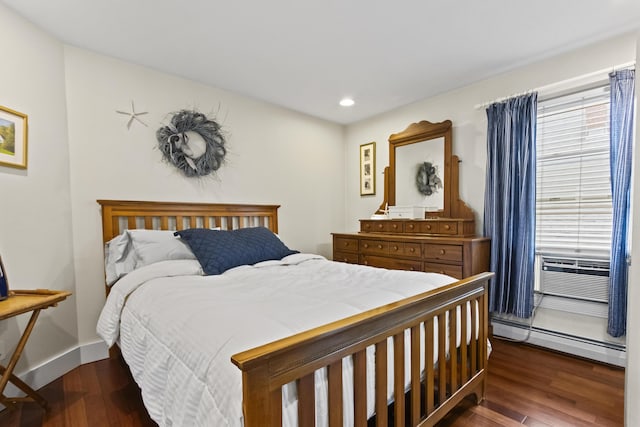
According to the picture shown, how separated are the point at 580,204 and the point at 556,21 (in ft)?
4.23

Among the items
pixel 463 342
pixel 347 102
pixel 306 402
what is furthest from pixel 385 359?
pixel 347 102

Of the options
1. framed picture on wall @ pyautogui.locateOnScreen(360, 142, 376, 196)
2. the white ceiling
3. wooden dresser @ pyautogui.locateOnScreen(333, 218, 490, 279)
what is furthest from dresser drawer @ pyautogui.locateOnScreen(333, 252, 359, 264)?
the white ceiling

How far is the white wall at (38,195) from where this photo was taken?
5.90ft

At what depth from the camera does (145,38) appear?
2086 mm

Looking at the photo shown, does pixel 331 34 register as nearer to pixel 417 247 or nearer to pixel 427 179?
A: pixel 427 179

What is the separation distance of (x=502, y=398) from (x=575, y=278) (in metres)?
1.20

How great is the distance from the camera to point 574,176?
2.34 meters

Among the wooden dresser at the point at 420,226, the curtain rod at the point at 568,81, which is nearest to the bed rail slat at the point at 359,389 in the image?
the wooden dresser at the point at 420,226

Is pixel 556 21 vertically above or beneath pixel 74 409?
above

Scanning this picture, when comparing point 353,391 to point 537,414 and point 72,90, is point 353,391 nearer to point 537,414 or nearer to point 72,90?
point 537,414

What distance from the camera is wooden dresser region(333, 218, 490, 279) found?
249 centimetres

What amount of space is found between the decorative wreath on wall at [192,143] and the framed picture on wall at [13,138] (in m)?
0.84

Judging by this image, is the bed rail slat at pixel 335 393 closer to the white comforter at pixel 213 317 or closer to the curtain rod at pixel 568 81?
the white comforter at pixel 213 317

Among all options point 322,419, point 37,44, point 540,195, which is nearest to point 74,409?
point 322,419
